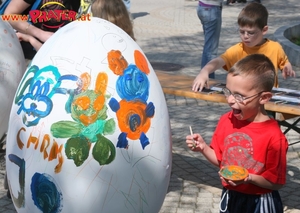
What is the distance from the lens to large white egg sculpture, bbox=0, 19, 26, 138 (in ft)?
17.5

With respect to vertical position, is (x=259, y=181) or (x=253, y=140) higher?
(x=253, y=140)

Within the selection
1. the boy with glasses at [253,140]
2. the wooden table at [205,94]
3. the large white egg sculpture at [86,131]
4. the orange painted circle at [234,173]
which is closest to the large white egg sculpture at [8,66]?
the wooden table at [205,94]

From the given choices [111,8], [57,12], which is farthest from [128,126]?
[57,12]

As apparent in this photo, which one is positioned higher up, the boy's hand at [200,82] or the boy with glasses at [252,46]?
the boy with glasses at [252,46]

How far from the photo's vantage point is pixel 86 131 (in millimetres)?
3518

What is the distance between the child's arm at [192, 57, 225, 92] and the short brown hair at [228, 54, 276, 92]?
5.65ft

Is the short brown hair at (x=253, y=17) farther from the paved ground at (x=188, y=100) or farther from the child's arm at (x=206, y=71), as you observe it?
the paved ground at (x=188, y=100)

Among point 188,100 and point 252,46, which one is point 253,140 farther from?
point 188,100

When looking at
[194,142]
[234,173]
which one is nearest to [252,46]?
[194,142]

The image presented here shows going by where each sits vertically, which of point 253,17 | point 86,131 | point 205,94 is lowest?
point 205,94

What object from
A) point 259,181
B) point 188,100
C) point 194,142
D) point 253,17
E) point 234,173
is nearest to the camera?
point 234,173

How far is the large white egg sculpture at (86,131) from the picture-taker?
3.52 metres

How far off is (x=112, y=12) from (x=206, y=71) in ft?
3.06

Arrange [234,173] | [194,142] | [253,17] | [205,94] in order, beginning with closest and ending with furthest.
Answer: [234,173] < [194,142] < [253,17] < [205,94]
